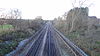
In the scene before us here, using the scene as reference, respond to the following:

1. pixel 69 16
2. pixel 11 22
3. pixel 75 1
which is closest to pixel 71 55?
pixel 11 22

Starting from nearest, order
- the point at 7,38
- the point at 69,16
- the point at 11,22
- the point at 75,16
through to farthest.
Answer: the point at 7,38, the point at 11,22, the point at 75,16, the point at 69,16

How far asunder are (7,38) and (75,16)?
78.6 ft

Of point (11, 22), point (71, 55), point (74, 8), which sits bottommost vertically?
point (71, 55)

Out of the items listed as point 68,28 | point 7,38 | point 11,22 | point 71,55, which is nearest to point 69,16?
point 68,28

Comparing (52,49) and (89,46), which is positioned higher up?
(89,46)

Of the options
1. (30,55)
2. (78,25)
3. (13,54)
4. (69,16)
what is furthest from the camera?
(69,16)

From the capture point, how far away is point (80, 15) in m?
42.3

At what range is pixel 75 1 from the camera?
138 ft

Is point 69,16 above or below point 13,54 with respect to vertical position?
above

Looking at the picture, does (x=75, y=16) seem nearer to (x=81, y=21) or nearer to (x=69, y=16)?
(x=81, y=21)

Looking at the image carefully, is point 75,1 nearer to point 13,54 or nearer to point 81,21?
point 81,21

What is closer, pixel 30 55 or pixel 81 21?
pixel 30 55

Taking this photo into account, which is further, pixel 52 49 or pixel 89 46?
pixel 89 46

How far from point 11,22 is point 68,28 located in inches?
667
